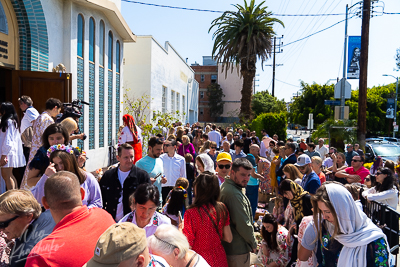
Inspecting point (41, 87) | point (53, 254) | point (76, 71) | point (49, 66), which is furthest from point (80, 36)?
point (53, 254)

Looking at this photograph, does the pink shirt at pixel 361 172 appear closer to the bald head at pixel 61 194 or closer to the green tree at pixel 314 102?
the bald head at pixel 61 194

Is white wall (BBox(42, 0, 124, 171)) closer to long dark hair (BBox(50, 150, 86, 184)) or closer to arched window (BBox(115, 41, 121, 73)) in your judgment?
arched window (BBox(115, 41, 121, 73))

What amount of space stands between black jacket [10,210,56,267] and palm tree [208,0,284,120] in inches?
949

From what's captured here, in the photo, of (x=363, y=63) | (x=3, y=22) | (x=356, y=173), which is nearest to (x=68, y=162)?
(x=3, y=22)

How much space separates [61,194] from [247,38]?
24238 millimetres

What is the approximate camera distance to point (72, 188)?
249 cm

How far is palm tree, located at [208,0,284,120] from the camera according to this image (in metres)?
25.5

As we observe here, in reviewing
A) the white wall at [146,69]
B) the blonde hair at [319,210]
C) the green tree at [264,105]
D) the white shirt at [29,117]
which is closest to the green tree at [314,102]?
the green tree at [264,105]

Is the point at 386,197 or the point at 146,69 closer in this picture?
the point at 386,197

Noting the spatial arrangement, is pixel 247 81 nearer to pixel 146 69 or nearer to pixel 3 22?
pixel 146 69

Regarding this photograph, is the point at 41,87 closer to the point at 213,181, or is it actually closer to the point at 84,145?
the point at 84,145

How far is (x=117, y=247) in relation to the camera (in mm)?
1770

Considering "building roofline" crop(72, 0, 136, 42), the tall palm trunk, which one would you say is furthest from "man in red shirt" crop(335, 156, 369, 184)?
the tall palm trunk

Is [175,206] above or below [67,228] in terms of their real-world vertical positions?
below
